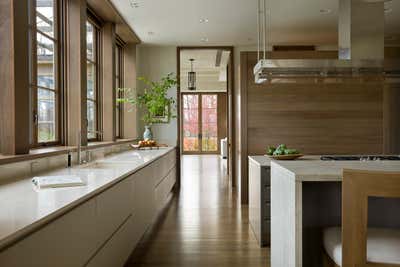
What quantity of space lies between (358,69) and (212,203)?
279 cm

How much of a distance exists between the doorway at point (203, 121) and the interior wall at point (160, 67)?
7.99 m

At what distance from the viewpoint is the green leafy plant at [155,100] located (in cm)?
616

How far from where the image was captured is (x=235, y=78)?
7.19m

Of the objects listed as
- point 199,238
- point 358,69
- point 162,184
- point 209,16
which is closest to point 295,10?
point 209,16

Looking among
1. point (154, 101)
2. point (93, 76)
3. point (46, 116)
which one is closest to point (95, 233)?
point (46, 116)

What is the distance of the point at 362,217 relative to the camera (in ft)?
4.80

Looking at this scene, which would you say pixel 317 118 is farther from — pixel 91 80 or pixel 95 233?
pixel 95 233

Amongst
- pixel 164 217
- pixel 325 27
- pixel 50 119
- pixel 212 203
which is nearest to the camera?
pixel 50 119

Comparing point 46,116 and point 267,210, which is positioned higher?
point 46,116

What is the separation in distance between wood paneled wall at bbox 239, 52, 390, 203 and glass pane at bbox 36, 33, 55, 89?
9.17ft

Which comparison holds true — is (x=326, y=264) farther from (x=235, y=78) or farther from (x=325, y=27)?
(x=235, y=78)

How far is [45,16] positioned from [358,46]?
293 cm

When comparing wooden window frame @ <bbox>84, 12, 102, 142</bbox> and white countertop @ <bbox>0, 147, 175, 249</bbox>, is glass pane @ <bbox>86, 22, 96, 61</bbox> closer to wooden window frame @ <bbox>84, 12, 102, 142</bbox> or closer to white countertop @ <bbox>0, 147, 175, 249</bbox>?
wooden window frame @ <bbox>84, 12, 102, 142</bbox>

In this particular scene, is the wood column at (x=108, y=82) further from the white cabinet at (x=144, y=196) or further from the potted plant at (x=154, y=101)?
the white cabinet at (x=144, y=196)
